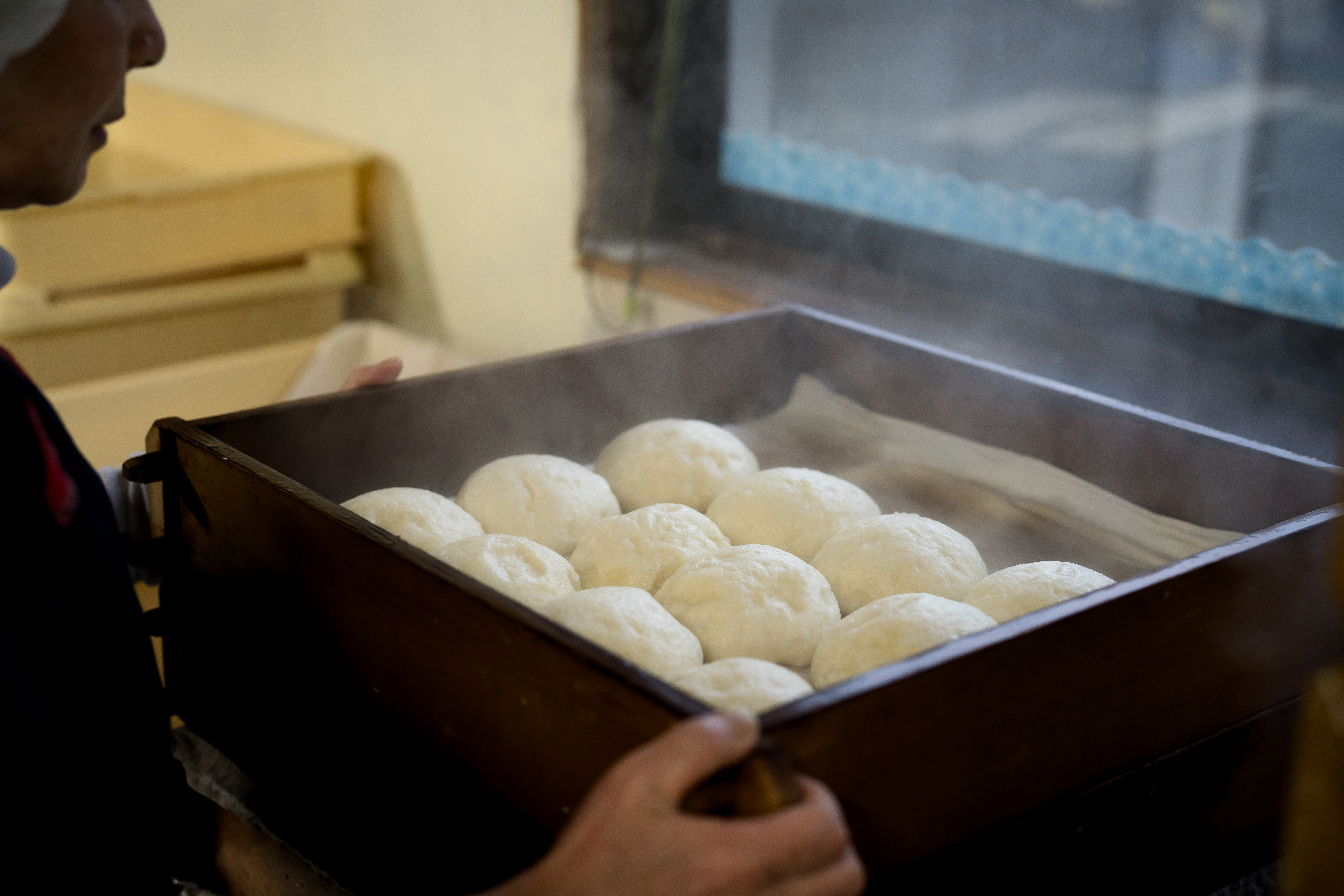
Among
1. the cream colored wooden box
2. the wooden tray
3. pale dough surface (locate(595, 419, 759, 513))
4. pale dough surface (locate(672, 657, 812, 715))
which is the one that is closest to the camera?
the wooden tray

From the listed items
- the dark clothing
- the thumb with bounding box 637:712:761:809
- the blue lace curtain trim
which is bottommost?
the dark clothing

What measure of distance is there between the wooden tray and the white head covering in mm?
441

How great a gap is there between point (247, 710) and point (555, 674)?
59cm

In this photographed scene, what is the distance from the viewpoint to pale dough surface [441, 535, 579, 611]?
128 cm

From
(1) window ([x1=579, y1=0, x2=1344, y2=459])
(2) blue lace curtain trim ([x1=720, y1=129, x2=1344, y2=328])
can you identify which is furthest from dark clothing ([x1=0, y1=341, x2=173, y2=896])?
(2) blue lace curtain trim ([x1=720, y1=129, x2=1344, y2=328])

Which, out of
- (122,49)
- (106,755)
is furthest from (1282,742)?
(122,49)

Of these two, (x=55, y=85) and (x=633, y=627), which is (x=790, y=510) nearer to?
(x=633, y=627)

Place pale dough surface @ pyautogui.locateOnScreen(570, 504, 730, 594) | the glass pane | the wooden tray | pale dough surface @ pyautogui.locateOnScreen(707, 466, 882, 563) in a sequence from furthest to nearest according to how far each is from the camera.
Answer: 1. the glass pane
2. pale dough surface @ pyautogui.locateOnScreen(707, 466, 882, 563)
3. pale dough surface @ pyautogui.locateOnScreen(570, 504, 730, 594)
4. the wooden tray

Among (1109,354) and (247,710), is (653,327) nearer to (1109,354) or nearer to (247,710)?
(1109,354)

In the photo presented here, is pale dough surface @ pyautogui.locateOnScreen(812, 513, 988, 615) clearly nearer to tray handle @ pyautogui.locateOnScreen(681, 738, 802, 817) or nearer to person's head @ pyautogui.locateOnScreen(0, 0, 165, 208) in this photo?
tray handle @ pyautogui.locateOnScreen(681, 738, 802, 817)

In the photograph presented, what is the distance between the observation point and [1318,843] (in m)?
0.53

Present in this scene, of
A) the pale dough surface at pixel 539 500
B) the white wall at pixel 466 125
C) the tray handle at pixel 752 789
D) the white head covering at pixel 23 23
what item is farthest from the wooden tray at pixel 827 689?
the white wall at pixel 466 125

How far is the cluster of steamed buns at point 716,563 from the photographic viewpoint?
3.78ft

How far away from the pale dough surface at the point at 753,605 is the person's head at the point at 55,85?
0.72 m
